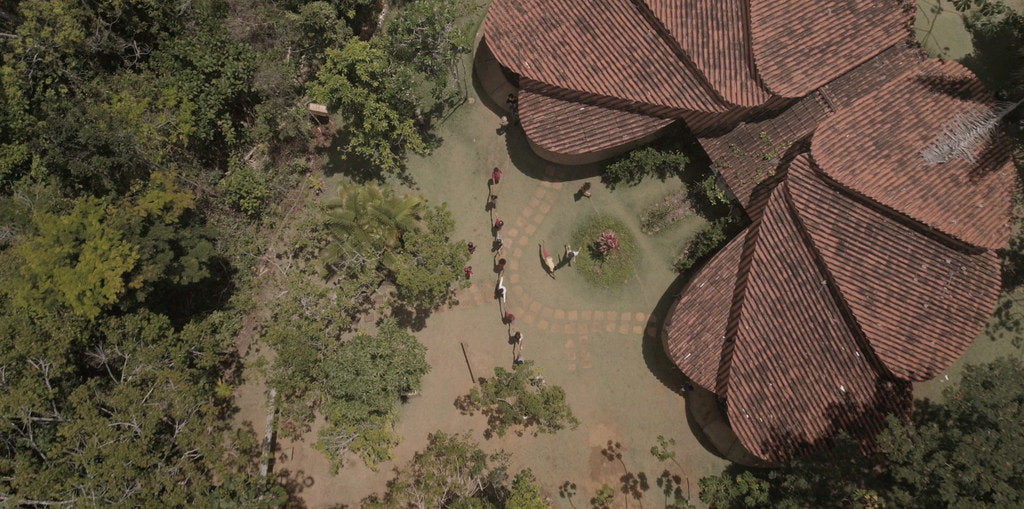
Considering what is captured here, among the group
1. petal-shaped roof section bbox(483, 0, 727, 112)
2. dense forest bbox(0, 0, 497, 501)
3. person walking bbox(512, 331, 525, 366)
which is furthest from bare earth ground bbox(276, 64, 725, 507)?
petal-shaped roof section bbox(483, 0, 727, 112)

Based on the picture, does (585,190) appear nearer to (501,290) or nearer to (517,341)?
(501,290)

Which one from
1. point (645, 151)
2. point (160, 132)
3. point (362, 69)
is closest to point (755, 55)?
point (645, 151)

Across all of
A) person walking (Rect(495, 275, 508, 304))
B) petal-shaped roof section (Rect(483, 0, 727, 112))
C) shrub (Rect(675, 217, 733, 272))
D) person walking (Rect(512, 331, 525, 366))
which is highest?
petal-shaped roof section (Rect(483, 0, 727, 112))

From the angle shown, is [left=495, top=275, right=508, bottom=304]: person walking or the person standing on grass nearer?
the person standing on grass

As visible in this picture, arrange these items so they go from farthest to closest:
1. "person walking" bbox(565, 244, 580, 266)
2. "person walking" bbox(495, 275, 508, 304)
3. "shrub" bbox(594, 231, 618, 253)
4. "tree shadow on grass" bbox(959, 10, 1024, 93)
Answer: "tree shadow on grass" bbox(959, 10, 1024, 93) → "person walking" bbox(565, 244, 580, 266) → "person walking" bbox(495, 275, 508, 304) → "shrub" bbox(594, 231, 618, 253)

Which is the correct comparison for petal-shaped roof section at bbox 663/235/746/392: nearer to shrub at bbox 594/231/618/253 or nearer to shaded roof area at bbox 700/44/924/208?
shaded roof area at bbox 700/44/924/208

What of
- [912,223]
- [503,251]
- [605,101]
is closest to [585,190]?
[605,101]

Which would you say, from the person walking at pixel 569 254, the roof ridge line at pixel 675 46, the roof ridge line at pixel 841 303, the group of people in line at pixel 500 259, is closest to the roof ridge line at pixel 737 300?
the roof ridge line at pixel 841 303
